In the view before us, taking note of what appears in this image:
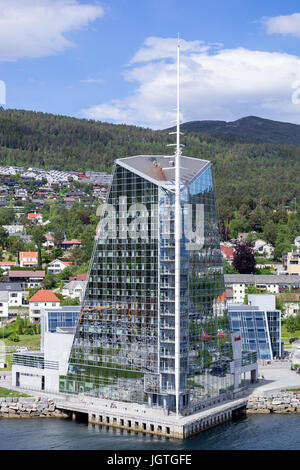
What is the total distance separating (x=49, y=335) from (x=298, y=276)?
6735cm

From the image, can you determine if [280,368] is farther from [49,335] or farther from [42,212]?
[42,212]

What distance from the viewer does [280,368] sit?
253 feet

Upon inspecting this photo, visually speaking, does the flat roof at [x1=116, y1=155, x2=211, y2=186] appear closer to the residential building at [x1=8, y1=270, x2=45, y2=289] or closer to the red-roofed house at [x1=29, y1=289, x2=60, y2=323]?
the red-roofed house at [x1=29, y1=289, x2=60, y2=323]

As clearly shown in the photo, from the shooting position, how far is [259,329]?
266ft

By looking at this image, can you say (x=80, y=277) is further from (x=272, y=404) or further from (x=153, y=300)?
(x=153, y=300)

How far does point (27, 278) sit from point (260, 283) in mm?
38475

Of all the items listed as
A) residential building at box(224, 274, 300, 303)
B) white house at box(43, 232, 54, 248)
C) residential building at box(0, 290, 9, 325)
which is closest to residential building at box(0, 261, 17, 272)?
white house at box(43, 232, 54, 248)

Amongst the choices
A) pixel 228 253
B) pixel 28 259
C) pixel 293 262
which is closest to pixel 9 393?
pixel 28 259

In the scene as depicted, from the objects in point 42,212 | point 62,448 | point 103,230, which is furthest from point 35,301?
point 42,212

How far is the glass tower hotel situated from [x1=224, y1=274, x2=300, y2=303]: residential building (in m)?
54.6

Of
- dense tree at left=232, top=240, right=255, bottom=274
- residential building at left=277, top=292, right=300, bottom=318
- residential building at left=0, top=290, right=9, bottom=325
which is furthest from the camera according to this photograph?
dense tree at left=232, top=240, right=255, bottom=274

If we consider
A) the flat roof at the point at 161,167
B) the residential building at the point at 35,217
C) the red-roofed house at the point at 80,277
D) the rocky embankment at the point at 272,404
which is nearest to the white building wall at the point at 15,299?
the red-roofed house at the point at 80,277

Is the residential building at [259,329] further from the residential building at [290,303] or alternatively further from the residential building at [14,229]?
the residential building at [14,229]

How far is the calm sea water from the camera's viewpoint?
51.9 m
